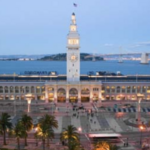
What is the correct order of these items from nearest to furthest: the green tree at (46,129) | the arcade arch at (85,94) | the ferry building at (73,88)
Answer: the green tree at (46,129) → the ferry building at (73,88) → the arcade arch at (85,94)

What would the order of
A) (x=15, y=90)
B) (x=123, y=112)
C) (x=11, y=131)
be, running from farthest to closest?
(x=15, y=90) < (x=123, y=112) < (x=11, y=131)

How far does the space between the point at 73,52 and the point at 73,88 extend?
11273 mm

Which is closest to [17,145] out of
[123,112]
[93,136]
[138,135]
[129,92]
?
[93,136]

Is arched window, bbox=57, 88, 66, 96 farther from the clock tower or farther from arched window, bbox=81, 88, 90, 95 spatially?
arched window, bbox=81, 88, 90, 95

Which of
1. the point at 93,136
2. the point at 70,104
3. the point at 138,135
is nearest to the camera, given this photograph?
the point at 93,136

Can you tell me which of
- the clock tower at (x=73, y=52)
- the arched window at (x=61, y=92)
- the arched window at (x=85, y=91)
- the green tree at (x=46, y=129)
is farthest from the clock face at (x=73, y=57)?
the green tree at (x=46, y=129)

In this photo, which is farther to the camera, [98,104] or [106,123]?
[98,104]

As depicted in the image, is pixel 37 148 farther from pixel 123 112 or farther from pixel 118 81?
pixel 118 81

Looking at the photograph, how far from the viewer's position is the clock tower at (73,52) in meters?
94.4

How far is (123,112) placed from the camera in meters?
81.6

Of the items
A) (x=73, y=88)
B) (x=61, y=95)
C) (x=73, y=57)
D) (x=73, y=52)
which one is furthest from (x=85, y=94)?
(x=73, y=52)

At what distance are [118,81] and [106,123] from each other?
32.1 m

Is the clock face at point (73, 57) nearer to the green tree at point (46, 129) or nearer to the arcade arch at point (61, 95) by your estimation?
the arcade arch at point (61, 95)

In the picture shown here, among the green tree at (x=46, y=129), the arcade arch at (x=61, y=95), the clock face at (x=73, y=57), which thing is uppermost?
the clock face at (x=73, y=57)
